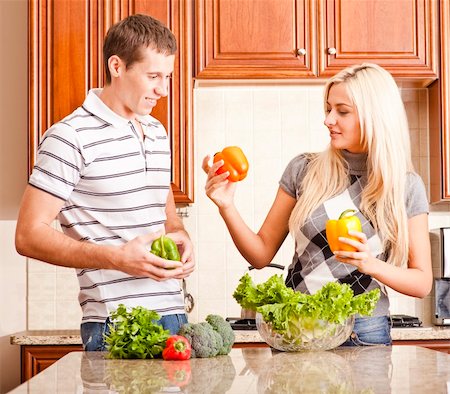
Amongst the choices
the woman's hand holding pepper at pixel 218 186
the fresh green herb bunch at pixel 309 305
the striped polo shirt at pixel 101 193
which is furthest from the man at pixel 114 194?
the fresh green herb bunch at pixel 309 305

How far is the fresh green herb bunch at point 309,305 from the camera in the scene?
78.7 inches

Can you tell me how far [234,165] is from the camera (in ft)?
7.91

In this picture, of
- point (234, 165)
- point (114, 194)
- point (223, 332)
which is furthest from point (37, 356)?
point (223, 332)

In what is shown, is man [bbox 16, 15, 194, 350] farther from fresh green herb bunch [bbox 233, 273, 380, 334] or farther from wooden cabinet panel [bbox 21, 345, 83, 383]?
wooden cabinet panel [bbox 21, 345, 83, 383]

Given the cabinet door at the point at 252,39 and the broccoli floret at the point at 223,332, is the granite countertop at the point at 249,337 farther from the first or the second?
the broccoli floret at the point at 223,332

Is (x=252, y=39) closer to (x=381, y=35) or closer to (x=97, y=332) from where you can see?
(x=381, y=35)

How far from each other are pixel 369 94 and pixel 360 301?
0.75 m

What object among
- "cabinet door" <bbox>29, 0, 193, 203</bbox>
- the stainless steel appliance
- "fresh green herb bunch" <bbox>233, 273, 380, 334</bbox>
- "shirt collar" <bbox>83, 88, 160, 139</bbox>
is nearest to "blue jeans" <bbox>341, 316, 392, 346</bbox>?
"fresh green herb bunch" <bbox>233, 273, 380, 334</bbox>

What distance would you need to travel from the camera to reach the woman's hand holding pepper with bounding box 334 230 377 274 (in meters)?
2.21

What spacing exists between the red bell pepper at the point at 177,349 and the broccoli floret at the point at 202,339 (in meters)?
0.03

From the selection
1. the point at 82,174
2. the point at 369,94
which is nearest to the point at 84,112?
the point at 82,174

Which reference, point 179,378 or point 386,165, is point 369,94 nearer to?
point 386,165

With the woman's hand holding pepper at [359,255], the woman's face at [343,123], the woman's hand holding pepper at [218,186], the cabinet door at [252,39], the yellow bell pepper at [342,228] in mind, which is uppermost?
the cabinet door at [252,39]

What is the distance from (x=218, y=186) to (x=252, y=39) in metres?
1.54
